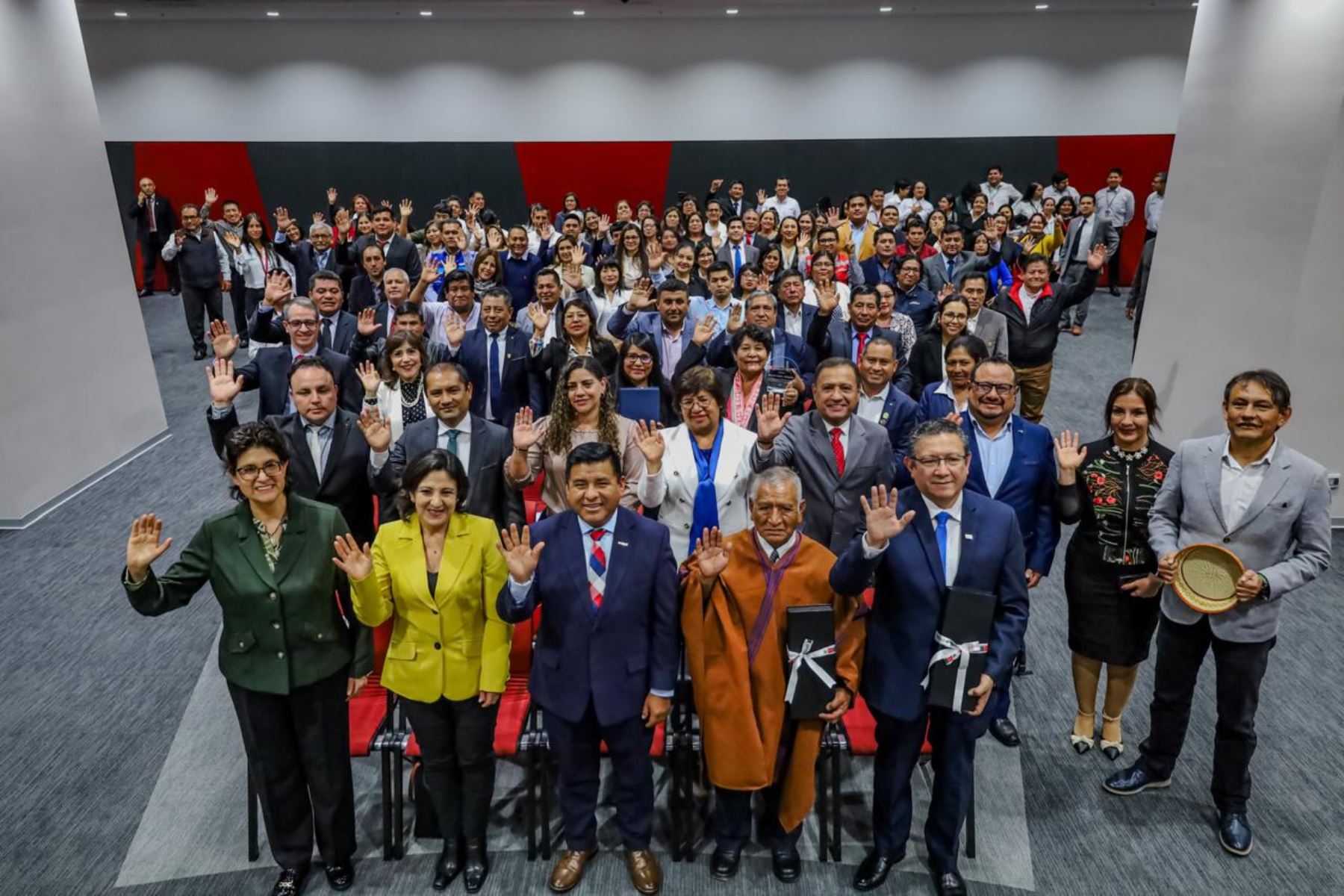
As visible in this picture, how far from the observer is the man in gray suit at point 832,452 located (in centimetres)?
364

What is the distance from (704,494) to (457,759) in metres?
1.38

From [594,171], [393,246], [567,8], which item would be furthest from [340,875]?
[567,8]

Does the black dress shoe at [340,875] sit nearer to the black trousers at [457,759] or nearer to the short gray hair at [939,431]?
the black trousers at [457,759]

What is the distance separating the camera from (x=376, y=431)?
374 cm

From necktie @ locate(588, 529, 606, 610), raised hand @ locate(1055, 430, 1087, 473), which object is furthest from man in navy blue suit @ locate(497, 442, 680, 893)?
raised hand @ locate(1055, 430, 1087, 473)

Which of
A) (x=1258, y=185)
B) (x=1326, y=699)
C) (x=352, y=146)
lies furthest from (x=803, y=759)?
(x=352, y=146)

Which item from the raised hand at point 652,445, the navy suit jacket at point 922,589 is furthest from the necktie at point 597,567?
the navy suit jacket at point 922,589

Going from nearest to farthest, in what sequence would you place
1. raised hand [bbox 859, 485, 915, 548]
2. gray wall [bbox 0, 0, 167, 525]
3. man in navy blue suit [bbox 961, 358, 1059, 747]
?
raised hand [bbox 859, 485, 915, 548]
man in navy blue suit [bbox 961, 358, 1059, 747]
gray wall [bbox 0, 0, 167, 525]

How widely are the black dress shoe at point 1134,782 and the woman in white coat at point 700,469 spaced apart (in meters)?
1.82

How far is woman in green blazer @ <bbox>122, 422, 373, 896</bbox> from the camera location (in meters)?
2.76

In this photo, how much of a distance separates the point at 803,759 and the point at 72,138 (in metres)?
7.04

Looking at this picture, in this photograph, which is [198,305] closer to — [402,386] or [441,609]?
[402,386]

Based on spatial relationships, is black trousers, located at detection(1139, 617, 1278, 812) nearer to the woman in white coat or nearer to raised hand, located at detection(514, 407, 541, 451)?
the woman in white coat

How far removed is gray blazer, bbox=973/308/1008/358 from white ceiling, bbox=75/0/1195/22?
868cm
